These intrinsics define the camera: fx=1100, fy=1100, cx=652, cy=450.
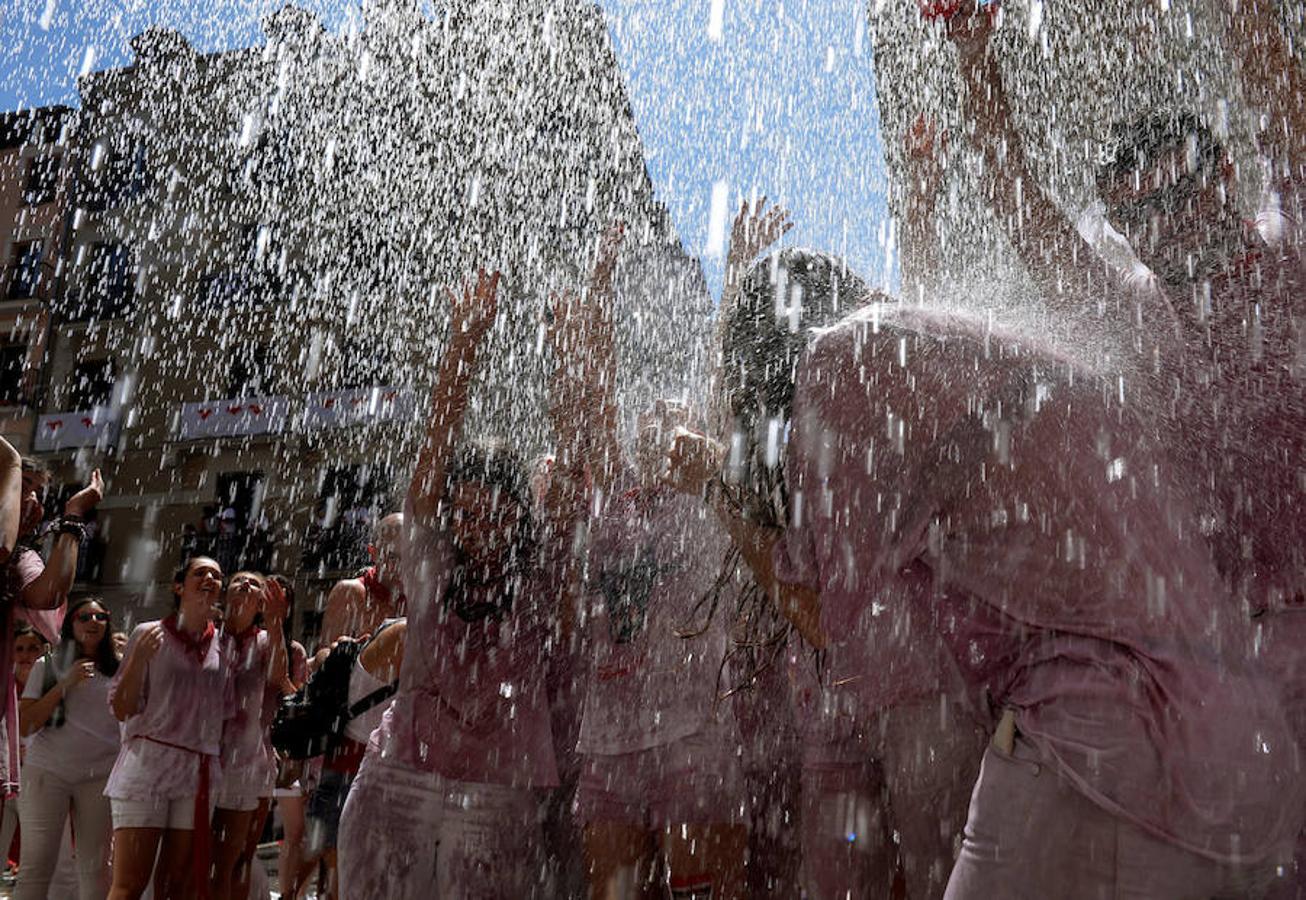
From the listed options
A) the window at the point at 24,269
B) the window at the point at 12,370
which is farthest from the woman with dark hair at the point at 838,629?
the window at the point at 24,269

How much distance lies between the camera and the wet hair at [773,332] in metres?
1.75

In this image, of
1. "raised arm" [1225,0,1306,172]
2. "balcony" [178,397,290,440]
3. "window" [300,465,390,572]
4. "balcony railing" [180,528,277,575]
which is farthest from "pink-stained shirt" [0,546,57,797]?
"balcony" [178,397,290,440]

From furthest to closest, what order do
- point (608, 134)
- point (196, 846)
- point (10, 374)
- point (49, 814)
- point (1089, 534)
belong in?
point (10, 374) < point (608, 134) < point (49, 814) < point (196, 846) < point (1089, 534)

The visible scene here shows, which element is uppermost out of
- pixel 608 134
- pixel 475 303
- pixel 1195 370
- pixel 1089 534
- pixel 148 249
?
pixel 608 134

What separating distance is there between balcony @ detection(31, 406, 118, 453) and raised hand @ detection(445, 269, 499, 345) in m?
29.7

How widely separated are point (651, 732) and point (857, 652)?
5.57 ft

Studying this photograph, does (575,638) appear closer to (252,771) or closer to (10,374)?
(252,771)

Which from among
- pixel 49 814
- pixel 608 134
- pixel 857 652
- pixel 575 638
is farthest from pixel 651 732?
pixel 608 134

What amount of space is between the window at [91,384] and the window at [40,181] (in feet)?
17.8

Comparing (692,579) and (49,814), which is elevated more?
(692,579)

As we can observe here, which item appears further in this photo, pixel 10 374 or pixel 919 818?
pixel 10 374

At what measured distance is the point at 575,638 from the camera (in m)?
3.14

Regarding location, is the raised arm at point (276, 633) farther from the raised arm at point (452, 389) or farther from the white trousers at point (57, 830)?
the raised arm at point (452, 389)

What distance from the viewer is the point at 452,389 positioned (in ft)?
9.87
